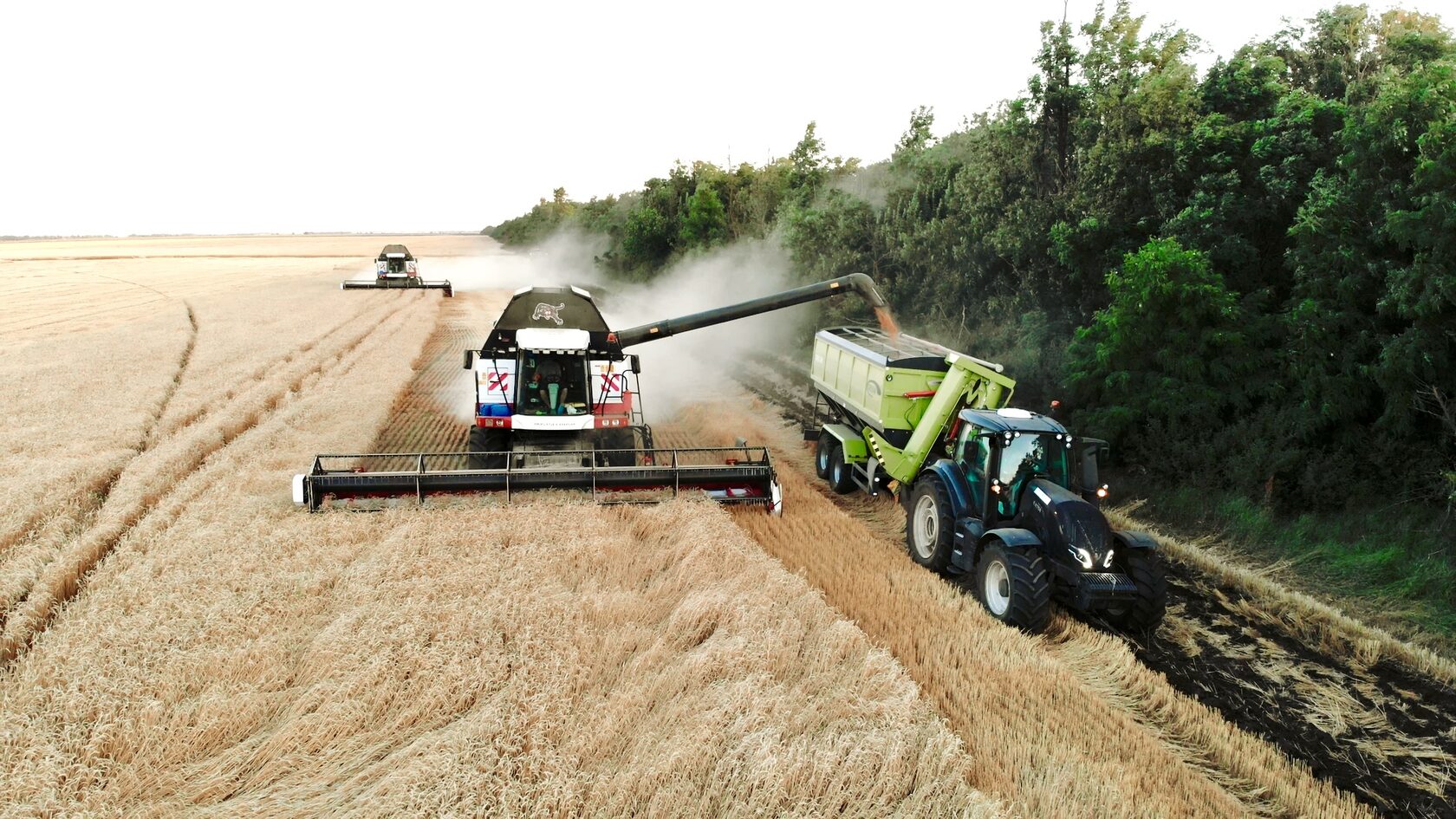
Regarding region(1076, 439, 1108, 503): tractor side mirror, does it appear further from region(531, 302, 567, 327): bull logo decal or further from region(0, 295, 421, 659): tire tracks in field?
region(0, 295, 421, 659): tire tracks in field

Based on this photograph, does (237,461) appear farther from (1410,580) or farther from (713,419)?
(1410,580)

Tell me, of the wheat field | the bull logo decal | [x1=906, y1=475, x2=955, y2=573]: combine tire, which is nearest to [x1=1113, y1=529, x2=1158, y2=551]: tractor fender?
the wheat field

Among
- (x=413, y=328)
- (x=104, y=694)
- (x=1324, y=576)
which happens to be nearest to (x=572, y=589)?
(x=104, y=694)

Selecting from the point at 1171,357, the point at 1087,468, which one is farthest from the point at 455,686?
the point at 1171,357

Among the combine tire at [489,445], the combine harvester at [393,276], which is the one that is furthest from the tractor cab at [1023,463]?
the combine harvester at [393,276]

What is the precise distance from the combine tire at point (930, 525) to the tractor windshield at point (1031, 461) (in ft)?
2.61

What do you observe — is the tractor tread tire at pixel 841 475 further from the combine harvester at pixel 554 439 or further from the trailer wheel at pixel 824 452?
the combine harvester at pixel 554 439

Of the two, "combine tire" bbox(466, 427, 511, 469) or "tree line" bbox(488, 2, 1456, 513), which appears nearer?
"tree line" bbox(488, 2, 1456, 513)

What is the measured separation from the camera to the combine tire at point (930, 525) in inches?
354

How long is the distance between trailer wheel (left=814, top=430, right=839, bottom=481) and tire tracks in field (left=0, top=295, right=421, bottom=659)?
941 centimetres

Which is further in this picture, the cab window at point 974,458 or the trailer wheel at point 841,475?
the trailer wheel at point 841,475

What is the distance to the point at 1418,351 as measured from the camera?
9.23 m

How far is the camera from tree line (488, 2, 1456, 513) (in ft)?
31.4

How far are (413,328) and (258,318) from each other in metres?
6.49
